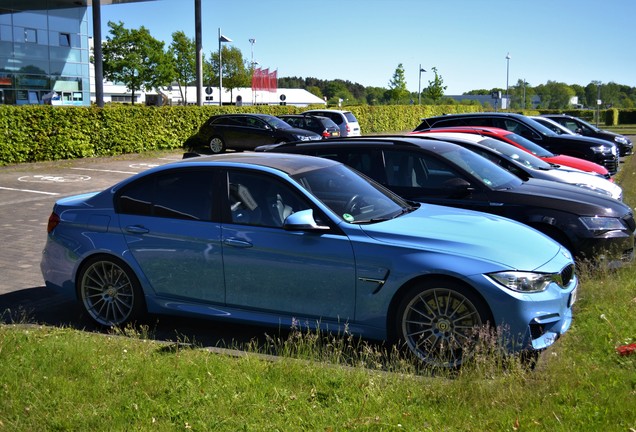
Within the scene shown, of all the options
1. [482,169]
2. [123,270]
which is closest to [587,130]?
[482,169]

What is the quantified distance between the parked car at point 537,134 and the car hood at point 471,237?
1068 cm

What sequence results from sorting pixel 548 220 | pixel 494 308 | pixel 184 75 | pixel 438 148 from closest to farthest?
pixel 494 308
pixel 548 220
pixel 438 148
pixel 184 75

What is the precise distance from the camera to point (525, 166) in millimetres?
10445

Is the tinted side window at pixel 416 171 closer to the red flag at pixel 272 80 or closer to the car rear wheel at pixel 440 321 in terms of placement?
the car rear wheel at pixel 440 321

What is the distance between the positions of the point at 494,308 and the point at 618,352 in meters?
0.99

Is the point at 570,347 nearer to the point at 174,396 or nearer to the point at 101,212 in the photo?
the point at 174,396

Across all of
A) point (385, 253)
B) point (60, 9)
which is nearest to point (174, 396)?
point (385, 253)

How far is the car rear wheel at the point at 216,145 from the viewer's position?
1060 inches

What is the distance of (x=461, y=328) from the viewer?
504 cm

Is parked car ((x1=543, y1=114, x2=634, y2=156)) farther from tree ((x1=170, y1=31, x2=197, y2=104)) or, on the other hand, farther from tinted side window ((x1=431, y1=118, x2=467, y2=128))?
tree ((x1=170, y1=31, x2=197, y2=104))

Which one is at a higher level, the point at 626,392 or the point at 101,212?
the point at 101,212

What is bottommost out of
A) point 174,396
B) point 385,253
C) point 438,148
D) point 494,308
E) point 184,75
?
point 174,396

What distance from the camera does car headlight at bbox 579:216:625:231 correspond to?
24.6 feet

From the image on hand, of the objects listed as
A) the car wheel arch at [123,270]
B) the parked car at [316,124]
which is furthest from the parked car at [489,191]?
the parked car at [316,124]
